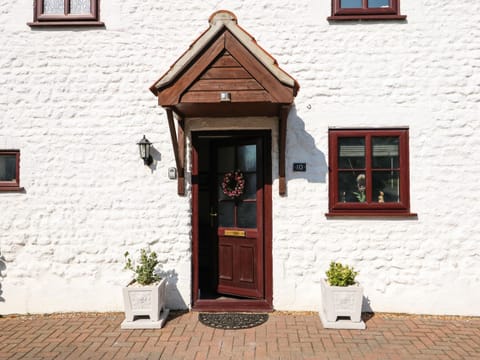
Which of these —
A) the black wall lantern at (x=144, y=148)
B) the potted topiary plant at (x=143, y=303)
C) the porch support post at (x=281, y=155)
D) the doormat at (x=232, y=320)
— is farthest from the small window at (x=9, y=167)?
the porch support post at (x=281, y=155)

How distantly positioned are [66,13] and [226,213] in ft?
13.4

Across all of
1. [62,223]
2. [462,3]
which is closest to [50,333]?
[62,223]

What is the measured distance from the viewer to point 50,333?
4660 mm

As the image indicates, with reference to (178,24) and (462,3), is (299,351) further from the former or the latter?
(462,3)

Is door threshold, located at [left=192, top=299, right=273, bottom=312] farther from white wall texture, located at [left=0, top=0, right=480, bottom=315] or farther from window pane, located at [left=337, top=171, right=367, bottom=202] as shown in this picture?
window pane, located at [left=337, top=171, right=367, bottom=202]

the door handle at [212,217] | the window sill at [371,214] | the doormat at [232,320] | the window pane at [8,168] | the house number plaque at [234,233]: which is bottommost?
the doormat at [232,320]

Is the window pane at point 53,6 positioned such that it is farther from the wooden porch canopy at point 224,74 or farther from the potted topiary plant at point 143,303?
the potted topiary plant at point 143,303

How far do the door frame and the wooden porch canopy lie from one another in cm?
101

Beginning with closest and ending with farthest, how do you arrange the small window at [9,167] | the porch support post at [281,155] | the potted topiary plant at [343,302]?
the potted topiary plant at [343,302]
the porch support post at [281,155]
the small window at [9,167]

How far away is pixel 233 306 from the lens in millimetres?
5301

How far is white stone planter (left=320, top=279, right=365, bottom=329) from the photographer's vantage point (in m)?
4.71

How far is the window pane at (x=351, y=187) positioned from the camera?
5355 millimetres

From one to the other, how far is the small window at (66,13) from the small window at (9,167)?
2050 mm

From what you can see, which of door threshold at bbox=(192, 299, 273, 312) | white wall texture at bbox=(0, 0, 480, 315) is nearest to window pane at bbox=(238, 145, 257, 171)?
white wall texture at bbox=(0, 0, 480, 315)
